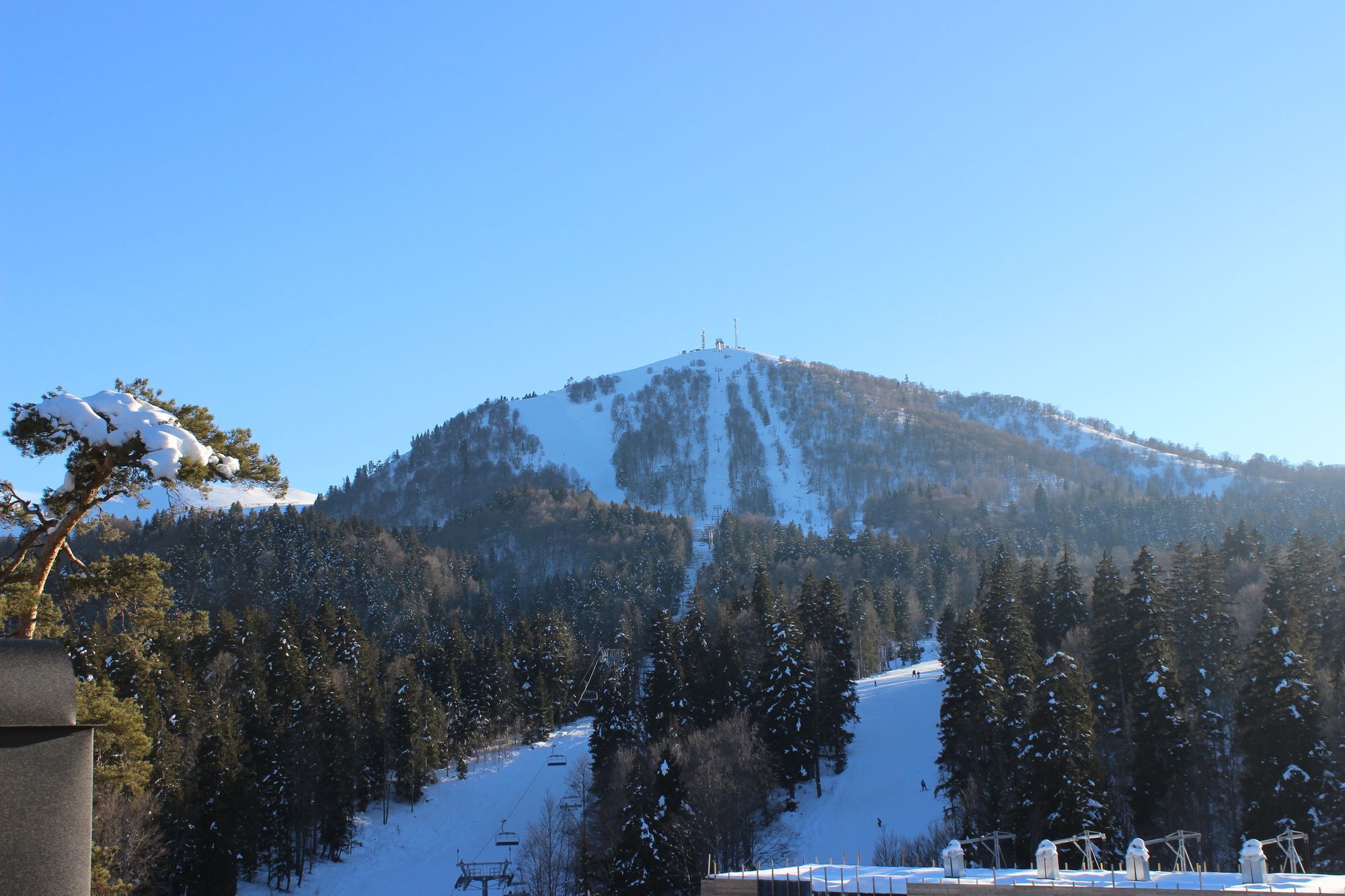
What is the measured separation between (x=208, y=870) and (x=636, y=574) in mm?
85638

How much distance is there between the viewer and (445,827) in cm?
6512

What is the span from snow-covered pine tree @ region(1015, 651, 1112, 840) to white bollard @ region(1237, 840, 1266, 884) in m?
11.0

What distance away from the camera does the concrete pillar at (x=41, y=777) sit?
25.7 feet

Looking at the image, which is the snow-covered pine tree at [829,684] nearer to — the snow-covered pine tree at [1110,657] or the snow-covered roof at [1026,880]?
the snow-covered pine tree at [1110,657]

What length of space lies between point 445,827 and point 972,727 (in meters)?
34.0

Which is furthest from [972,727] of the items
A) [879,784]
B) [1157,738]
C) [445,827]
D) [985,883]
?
[445,827]

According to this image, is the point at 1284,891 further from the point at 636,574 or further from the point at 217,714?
the point at 636,574

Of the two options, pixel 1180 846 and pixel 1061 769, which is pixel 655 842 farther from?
pixel 1180 846

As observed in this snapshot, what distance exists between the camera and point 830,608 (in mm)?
66250

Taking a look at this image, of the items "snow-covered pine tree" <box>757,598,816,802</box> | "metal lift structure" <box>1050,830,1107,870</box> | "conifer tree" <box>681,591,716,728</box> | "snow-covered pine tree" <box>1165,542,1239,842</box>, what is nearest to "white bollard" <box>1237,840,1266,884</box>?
"metal lift structure" <box>1050,830,1107,870</box>

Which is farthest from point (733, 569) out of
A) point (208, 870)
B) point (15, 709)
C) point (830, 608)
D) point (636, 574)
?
point (15, 709)

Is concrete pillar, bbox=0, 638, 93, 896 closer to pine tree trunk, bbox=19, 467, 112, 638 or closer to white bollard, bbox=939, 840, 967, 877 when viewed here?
pine tree trunk, bbox=19, 467, 112, 638

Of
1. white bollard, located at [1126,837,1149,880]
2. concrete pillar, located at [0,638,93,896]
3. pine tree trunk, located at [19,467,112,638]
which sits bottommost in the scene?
white bollard, located at [1126,837,1149,880]

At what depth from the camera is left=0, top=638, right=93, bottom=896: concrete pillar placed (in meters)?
7.82
